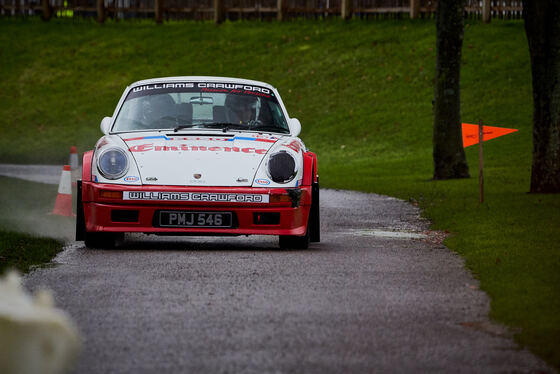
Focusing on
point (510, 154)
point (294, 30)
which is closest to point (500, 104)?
point (510, 154)

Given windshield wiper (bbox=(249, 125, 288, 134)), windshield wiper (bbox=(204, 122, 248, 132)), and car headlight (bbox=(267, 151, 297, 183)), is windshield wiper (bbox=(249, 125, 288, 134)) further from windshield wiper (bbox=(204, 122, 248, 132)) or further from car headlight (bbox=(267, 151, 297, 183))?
car headlight (bbox=(267, 151, 297, 183))

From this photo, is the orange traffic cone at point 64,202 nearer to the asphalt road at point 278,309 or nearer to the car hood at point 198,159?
the asphalt road at point 278,309

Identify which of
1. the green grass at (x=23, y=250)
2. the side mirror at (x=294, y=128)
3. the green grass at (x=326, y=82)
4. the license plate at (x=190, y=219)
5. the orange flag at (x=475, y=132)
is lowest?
the green grass at (x=326, y=82)

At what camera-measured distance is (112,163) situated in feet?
34.2

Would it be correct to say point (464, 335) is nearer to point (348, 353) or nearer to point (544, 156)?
point (348, 353)

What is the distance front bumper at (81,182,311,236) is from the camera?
10227 millimetres

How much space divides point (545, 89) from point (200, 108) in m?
7.87

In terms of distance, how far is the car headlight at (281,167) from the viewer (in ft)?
34.1

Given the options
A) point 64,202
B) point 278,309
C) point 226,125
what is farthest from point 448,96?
point 278,309

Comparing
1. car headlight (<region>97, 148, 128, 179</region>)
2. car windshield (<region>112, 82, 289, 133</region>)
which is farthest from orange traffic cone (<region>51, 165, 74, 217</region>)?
car headlight (<region>97, 148, 128, 179</region>)

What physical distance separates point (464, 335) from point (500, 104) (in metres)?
27.1

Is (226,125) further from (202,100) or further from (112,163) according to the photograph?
(112,163)

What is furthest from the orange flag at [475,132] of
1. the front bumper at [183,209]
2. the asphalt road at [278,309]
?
the front bumper at [183,209]

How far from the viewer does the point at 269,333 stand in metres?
6.36
